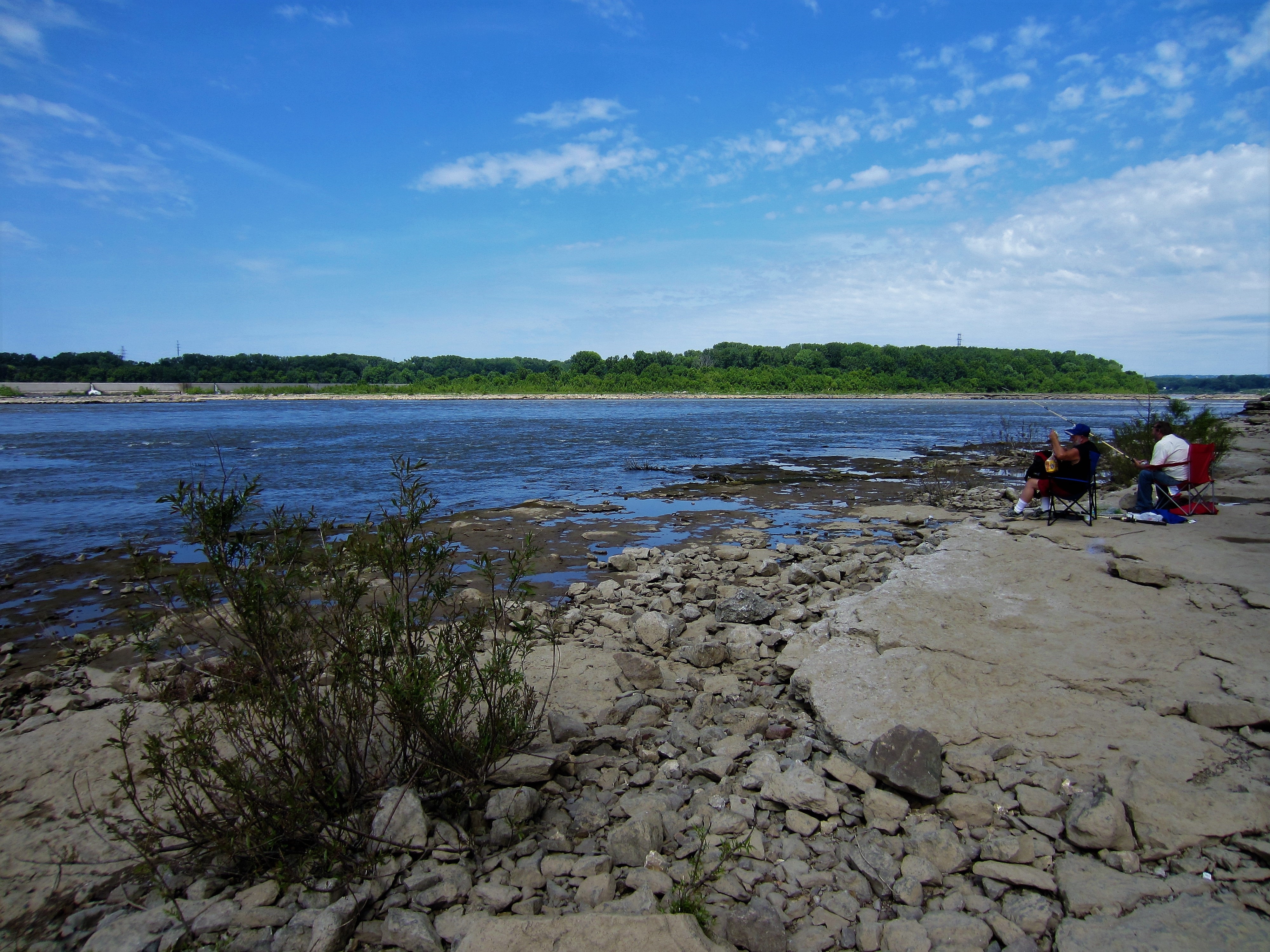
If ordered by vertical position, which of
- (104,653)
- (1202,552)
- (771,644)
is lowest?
(104,653)

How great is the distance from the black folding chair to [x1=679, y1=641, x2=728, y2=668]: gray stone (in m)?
5.80

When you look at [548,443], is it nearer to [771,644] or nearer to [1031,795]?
[771,644]

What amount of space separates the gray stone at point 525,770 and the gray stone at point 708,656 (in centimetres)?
189

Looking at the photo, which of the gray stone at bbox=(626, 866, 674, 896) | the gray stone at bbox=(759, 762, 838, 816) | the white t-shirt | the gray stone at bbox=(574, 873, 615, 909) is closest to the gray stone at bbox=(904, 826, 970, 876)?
the gray stone at bbox=(759, 762, 838, 816)

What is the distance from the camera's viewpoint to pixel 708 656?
5.52 m

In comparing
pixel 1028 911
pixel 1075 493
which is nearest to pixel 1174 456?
pixel 1075 493

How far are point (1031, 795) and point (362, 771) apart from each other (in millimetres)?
3268

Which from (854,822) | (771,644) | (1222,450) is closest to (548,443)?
(1222,450)

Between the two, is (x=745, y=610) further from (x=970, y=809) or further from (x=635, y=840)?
(x=635, y=840)

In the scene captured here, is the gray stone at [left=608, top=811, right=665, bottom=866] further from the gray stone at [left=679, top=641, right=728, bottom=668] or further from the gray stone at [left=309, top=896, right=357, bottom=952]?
the gray stone at [left=679, top=641, right=728, bottom=668]

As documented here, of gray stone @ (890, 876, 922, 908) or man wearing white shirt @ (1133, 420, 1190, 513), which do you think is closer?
gray stone @ (890, 876, 922, 908)

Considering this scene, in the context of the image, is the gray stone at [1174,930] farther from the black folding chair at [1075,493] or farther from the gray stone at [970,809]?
the black folding chair at [1075,493]

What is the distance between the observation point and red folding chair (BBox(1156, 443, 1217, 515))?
29.2 feet

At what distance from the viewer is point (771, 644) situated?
5586mm
